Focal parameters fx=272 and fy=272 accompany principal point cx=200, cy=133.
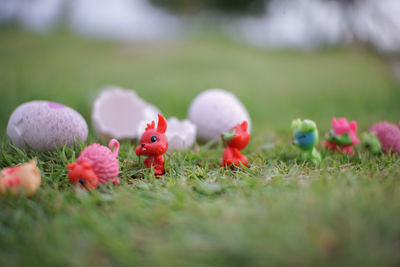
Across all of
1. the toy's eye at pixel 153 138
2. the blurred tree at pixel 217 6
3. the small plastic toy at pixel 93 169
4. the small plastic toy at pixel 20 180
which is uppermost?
the blurred tree at pixel 217 6

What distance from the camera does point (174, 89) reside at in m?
4.28

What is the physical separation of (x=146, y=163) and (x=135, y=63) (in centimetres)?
481

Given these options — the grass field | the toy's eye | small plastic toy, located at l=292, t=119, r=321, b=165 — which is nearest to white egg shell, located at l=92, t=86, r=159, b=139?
the grass field

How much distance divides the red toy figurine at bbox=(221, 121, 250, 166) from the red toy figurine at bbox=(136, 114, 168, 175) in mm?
435

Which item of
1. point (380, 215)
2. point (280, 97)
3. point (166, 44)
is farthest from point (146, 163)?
point (166, 44)

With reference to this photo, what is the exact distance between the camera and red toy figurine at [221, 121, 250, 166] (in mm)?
1905

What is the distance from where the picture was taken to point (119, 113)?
291 centimetres

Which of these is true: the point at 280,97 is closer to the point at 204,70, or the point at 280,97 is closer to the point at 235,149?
the point at 204,70

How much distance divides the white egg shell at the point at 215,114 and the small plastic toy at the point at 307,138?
0.58m

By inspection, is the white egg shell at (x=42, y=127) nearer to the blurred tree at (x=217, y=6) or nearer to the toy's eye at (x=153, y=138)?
the toy's eye at (x=153, y=138)

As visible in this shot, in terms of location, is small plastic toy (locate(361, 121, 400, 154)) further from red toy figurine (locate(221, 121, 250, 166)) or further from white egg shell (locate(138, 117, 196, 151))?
white egg shell (locate(138, 117, 196, 151))

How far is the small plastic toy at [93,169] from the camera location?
154 centimetres

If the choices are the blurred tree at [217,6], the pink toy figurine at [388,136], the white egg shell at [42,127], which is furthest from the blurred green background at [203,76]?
the blurred tree at [217,6]

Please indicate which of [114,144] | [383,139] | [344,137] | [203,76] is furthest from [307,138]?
[203,76]
